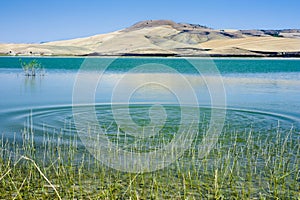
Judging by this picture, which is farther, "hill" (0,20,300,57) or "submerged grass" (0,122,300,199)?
"hill" (0,20,300,57)

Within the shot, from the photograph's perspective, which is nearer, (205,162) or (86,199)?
(86,199)

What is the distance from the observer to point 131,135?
11375 millimetres

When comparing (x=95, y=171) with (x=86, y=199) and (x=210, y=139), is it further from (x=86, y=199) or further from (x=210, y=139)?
(x=210, y=139)

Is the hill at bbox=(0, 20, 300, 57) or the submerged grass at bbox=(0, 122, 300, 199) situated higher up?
the hill at bbox=(0, 20, 300, 57)

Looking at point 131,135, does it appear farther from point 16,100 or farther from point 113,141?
point 16,100

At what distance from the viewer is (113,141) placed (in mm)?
10508

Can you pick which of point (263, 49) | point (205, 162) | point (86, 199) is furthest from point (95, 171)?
point (263, 49)

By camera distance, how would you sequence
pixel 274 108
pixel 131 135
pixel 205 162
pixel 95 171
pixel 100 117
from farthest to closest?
pixel 274 108 → pixel 100 117 → pixel 131 135 → pixel 205 162 → pixel 95 171

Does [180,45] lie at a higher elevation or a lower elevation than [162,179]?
higher

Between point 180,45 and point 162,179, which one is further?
point 180,45

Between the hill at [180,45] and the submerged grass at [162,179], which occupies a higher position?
the hill at [180,45]

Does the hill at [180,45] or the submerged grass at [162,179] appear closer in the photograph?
the submerged grass at [162,179]

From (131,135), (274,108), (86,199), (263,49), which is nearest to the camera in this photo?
(86,199)

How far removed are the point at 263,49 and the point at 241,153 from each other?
10663 centimetres
